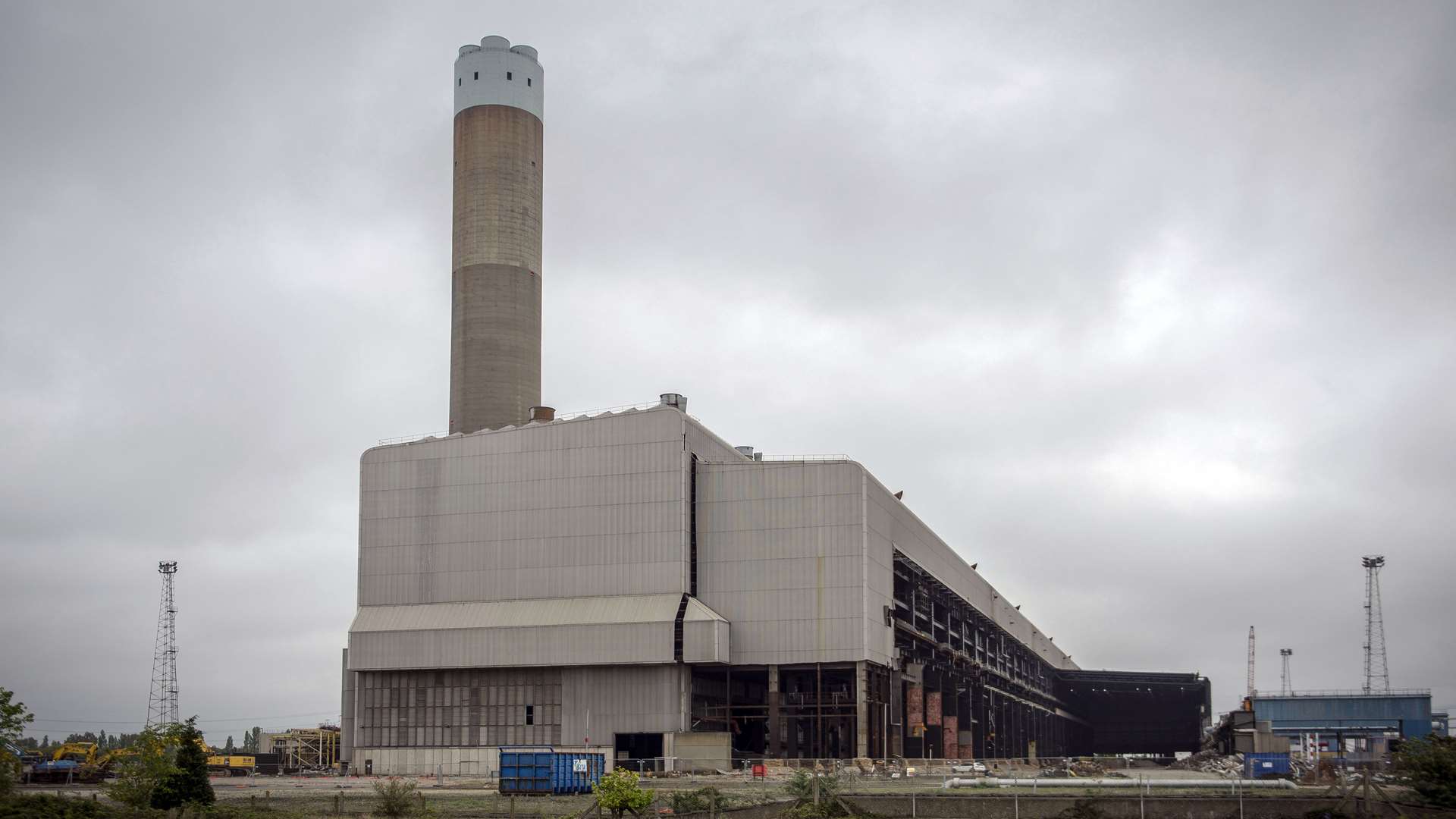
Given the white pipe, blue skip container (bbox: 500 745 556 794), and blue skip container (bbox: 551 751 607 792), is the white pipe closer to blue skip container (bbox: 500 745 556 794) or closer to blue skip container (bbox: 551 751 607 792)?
blue skip container (bbox: 551 751 607 792)

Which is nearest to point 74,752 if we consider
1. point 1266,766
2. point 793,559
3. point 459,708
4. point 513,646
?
point 459,708

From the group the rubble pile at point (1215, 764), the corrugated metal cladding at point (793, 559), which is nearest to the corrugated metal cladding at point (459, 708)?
the corrugated metal cladding at point (793, 559)

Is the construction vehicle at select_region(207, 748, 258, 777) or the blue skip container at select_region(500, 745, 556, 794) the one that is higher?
the blue skip container at select_region(500, 745, 556, 794)

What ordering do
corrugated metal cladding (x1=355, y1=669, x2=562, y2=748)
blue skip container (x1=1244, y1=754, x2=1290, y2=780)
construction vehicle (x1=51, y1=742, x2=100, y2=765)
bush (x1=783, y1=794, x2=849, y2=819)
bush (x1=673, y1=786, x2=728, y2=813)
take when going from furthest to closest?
construction vehicle (x1=51, y1=742, x2=100, y2=765)
corrugated metal cladding (x1=355, y1=669, x2=562, y2=748)
blue skip container (x1=1244, y1=754, x2=1290, y2=780)
bush (x1=673, y1=786, x2=728, y2=813)
bush (x1=783, y1=794, x2=849, y2=819)

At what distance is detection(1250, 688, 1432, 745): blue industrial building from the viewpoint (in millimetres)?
157875

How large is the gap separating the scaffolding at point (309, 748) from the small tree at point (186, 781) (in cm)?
8096

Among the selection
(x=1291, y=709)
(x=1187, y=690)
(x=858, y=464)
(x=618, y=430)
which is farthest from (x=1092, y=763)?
(x=1187, y=690)

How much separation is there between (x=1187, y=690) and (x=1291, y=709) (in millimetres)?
30241

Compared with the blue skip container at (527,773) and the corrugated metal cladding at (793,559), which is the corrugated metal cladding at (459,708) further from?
the blue skip container at (527,773)

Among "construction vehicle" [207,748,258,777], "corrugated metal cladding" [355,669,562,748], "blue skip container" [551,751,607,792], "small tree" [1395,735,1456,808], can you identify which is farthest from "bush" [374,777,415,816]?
"construction vehicle" [207,748,258,777]

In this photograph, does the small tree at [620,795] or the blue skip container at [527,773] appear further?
the blue skip container at [527,773]

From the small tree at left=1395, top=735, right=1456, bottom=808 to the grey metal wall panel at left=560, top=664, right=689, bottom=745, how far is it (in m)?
59.7

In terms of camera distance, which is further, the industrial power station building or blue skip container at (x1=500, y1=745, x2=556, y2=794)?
the industrial power station building

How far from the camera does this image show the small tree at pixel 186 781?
156 ft
